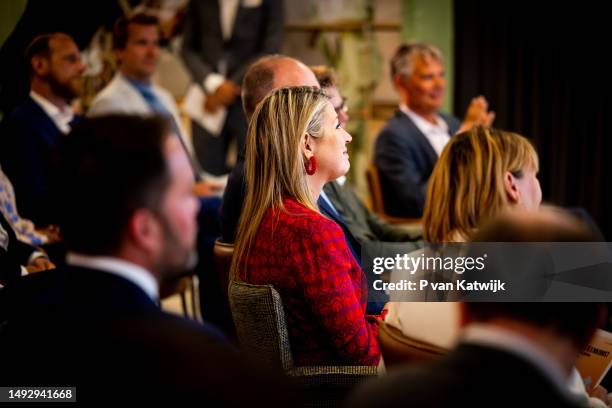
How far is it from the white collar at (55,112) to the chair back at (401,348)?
5.06 ft

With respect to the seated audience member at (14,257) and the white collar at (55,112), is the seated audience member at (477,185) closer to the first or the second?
the seated audience member at (14,257)

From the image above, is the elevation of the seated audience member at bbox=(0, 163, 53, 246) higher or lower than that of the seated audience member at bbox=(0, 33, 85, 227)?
lower

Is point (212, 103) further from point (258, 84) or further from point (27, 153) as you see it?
point (258, 84)

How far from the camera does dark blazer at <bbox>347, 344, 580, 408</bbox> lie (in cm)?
76

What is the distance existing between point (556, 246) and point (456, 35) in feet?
15.0

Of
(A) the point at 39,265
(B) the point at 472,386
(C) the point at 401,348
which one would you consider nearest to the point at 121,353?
(B) the point at 472,386

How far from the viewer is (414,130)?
3.56 m

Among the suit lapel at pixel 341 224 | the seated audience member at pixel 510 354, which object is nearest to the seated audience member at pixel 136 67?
the suit lapel at pixel 341 224

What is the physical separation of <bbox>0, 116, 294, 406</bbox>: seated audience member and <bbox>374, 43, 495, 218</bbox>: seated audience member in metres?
2.44

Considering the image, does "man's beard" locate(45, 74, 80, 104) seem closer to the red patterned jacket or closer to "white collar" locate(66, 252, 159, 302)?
the red patterned jacket

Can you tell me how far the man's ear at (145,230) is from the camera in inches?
38.2

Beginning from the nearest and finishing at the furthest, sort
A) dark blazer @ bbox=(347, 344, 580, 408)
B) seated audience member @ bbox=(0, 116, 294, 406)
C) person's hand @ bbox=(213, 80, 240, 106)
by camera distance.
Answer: dark blazer @ bbox=(347, 344, 580, 408) < seated audience member @ bbox=(0, 116, 294, 406) < person's hand @ bbox=(213, 80, 240, 106)

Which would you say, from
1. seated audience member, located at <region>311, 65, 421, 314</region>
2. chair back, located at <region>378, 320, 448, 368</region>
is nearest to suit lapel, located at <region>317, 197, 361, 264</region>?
seated audience member, located at <region>311, 65, 421, 314</region>

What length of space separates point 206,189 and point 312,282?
2.15m
